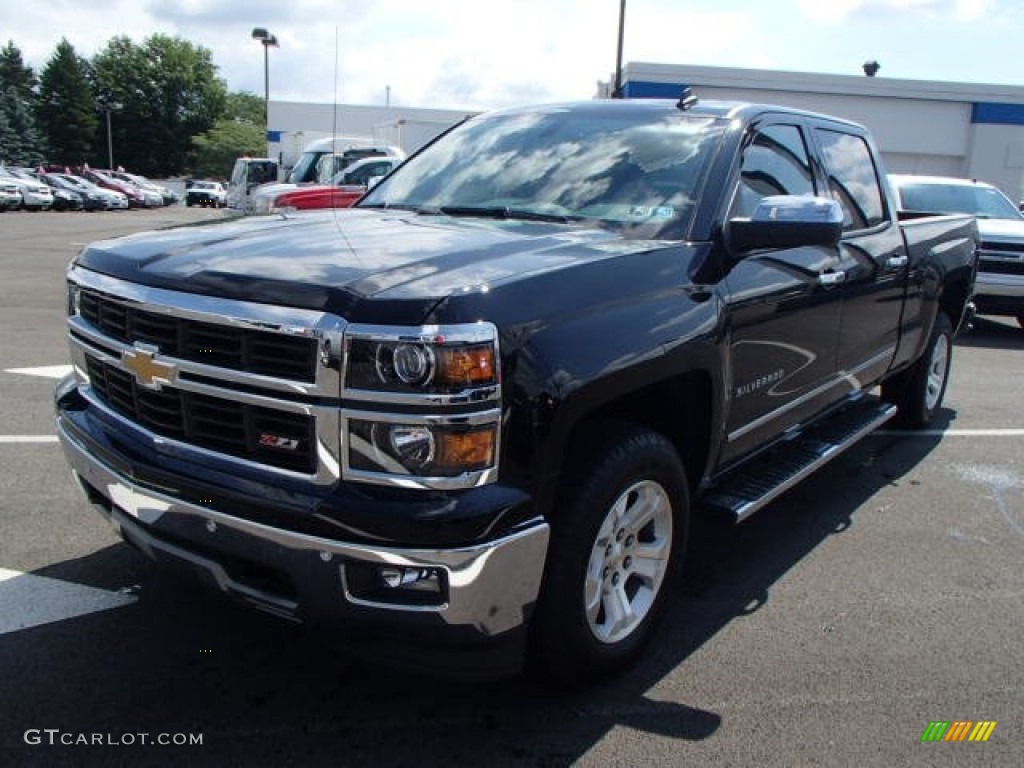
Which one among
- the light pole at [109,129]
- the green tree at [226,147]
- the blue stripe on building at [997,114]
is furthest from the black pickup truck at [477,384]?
the light pole at [109,129]

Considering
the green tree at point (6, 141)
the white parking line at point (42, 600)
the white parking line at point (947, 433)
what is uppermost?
the green tree at point (6, 141)

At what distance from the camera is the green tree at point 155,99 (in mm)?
98562

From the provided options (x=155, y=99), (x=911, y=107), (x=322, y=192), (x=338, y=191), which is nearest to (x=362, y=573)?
(x=338, y=191)

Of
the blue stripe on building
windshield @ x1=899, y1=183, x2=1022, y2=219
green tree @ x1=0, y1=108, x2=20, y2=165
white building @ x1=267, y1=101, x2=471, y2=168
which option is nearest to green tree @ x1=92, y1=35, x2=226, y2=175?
green tree @ x1=0, y1=108, x2=20, y2=165

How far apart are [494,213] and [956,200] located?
1038 cm

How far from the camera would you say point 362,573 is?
2359 millimetres

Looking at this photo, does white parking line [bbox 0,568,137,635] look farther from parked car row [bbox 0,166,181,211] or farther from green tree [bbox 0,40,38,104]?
green tree [bbox 0,40,38,104]

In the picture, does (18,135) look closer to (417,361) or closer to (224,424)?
(224,424)

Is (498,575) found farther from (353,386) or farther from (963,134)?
(963,134)

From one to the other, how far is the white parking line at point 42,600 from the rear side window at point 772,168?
2.86 m

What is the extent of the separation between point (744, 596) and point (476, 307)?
2047 mm

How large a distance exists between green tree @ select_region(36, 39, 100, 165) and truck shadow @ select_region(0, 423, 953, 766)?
315 feet

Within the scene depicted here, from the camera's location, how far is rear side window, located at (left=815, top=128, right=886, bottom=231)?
4.58m

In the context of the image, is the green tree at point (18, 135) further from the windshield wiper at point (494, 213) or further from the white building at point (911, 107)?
the windshield wiper at point (494, 213)
